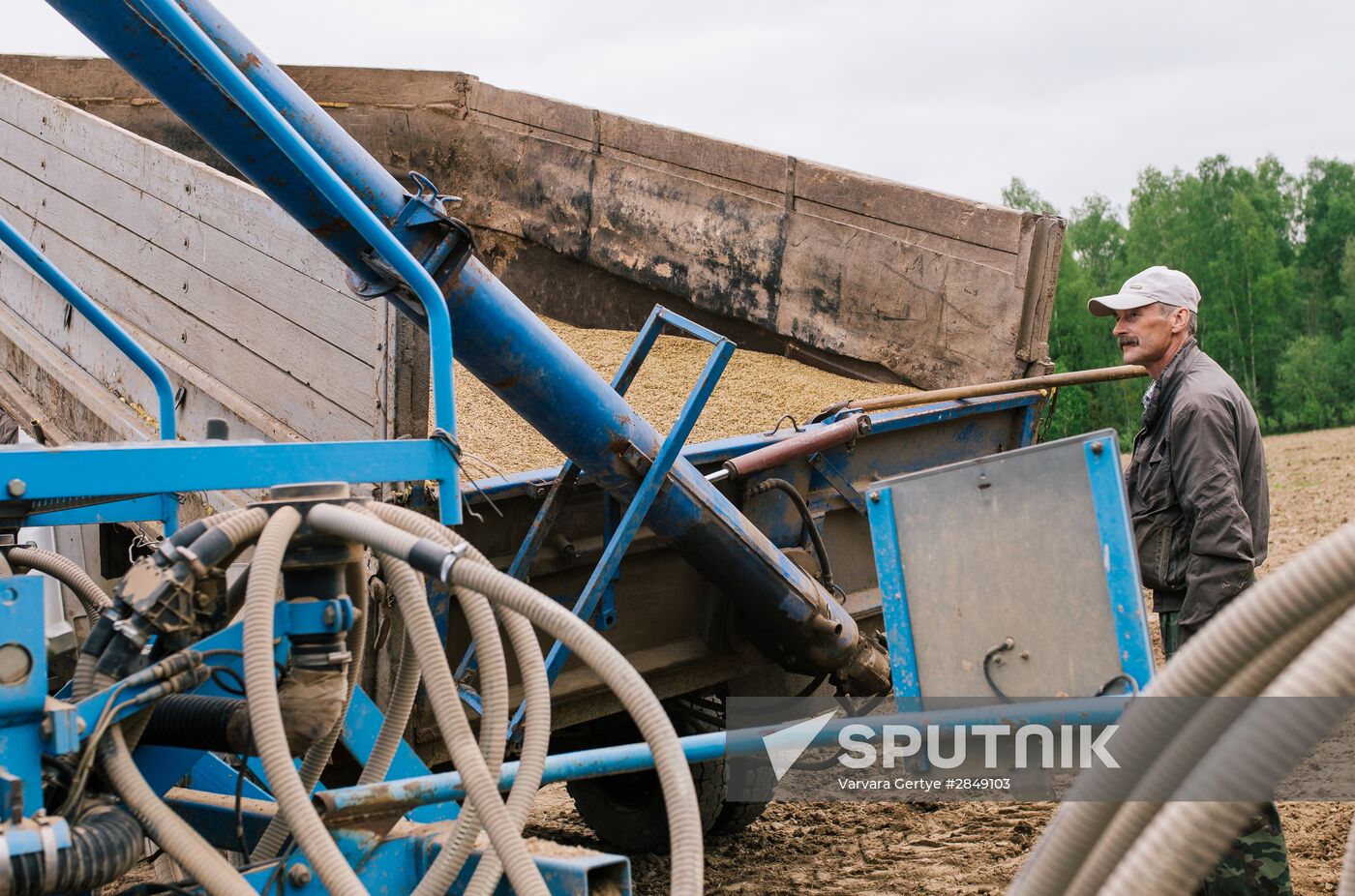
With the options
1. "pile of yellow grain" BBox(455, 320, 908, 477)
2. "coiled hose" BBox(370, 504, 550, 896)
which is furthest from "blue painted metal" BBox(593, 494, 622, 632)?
"coiled hose" BBox(370, 504, 550, 896)

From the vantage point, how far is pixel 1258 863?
310 cm

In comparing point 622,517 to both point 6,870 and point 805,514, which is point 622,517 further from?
point 6,870

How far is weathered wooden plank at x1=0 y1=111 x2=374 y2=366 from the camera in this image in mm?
3379

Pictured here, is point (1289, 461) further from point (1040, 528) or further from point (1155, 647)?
point (1040, 528)

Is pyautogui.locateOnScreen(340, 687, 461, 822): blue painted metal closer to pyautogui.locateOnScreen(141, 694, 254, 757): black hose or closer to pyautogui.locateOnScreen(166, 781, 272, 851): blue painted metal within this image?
pyautogui.locateOnScreen(166, 781, 272, 851): blue painted metal

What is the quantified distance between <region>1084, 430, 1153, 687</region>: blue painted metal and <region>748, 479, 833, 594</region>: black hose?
4.30ft

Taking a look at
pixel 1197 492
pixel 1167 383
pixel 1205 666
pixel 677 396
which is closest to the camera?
pixel 1205 666

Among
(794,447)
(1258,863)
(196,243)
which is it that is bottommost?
(1258,863)

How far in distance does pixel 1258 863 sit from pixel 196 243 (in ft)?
10.9

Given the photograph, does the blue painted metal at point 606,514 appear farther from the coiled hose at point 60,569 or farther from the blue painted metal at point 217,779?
the coiled hose at point 60,569

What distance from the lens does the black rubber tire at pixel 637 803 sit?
4.14m

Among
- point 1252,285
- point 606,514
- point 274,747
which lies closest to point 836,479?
point 606,514

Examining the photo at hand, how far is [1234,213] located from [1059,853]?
41.6 meters

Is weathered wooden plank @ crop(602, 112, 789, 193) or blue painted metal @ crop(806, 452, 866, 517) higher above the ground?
weathered wooden plank @ crop(602, 112, 789, 193)
